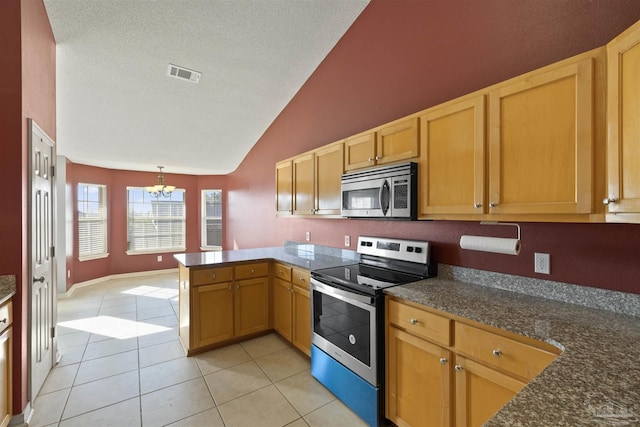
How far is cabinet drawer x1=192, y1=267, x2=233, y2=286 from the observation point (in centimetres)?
282

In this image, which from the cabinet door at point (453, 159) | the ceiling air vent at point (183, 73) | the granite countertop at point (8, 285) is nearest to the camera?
the cabinet door at point (453, 159)

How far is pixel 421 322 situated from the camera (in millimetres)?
1667

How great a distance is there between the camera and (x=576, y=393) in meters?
0.81

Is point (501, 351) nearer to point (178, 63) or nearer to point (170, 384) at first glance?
point (170, 384)

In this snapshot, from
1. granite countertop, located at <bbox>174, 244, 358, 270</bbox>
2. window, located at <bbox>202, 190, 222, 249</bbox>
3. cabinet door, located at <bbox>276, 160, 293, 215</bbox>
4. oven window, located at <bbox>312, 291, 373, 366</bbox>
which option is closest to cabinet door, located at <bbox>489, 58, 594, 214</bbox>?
oven window, located at <bbox>312, 291, 373, 366</bbox>

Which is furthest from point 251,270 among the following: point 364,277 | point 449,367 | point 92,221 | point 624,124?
point 92,221

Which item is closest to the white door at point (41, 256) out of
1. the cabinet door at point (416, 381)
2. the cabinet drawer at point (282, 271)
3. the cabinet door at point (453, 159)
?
the cabinet drawer at point (282, 271)

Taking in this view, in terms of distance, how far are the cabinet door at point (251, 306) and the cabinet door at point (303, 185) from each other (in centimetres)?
92

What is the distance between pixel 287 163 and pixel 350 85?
1.17 metres

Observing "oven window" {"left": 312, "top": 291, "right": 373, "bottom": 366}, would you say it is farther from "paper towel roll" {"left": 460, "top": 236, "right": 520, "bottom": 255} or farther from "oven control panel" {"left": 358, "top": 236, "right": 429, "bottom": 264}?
"paper towel roll" {"left": 460, "top": 236, "right": 520, "bottom": 255}

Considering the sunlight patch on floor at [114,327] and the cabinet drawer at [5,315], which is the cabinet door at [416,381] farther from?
the sunlight patch on floor at [114,327]

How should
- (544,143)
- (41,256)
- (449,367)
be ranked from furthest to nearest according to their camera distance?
1. (41,256)
2. (449,367)
3. (544,143)

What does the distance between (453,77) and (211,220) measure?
6.16 metres

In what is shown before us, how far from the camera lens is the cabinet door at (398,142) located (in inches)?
81.7
